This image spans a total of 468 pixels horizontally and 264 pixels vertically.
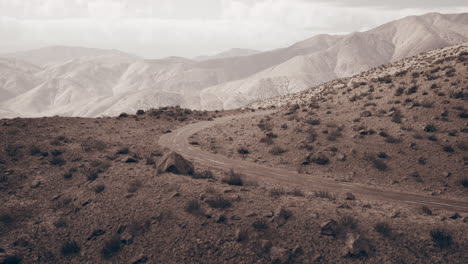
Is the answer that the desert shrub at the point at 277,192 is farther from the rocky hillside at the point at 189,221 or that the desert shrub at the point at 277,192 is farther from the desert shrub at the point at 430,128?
the desert shrub at the point at 430,128

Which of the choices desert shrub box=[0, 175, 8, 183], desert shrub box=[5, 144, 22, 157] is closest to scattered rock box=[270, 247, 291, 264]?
desert shrub box=[0, 175, 8, 183]

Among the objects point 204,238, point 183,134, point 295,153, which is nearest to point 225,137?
point 183,134

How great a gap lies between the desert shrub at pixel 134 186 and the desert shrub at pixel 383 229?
12.6 meters

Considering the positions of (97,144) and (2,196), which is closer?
(2,196)

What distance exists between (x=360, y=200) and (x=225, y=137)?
16196 millimetres

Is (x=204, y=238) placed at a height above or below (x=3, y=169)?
below

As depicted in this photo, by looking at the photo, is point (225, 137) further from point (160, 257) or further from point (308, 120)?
point (160, 257)

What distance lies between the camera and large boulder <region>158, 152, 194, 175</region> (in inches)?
752

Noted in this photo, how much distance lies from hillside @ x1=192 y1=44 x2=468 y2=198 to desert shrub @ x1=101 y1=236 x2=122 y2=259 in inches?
518

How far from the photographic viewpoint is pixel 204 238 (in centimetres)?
1320

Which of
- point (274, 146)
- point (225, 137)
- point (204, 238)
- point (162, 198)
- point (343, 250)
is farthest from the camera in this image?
point (225, 137)

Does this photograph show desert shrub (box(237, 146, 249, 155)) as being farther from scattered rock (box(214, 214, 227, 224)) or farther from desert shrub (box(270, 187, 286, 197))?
scattered rock (box(214, 214, 227, 224))

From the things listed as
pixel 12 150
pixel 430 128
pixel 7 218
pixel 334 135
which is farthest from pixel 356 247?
pixel 12 150

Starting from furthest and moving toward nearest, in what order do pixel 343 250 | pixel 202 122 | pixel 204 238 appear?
pixel 202 122, pixel 204 238, pixel 343 250
